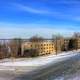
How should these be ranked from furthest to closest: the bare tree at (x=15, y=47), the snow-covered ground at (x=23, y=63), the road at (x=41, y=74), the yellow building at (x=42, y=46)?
the yellow building at (x=42, y=46), the bare tree at (x=15, y=47), the snow-covered ground at (x=23, y=63), the road at (x=41, y=74)

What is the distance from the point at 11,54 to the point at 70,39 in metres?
8.59

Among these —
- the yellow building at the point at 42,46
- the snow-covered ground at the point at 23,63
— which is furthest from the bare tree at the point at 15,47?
the snow-covered ground at the point at 23,63

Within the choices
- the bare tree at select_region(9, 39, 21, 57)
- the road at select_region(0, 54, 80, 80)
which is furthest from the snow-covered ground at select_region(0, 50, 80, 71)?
the road at select_region(0, 54, 80, 80)

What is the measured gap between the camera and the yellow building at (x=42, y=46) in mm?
18072

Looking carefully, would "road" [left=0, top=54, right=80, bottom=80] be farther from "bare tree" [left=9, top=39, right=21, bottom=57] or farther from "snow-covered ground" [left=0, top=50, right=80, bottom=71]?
"bare tree" [left=9, top=39, right=21, bottom=57]

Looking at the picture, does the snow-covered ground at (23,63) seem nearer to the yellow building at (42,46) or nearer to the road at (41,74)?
the road at (41,74)

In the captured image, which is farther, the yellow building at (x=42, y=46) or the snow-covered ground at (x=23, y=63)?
the yellow building at (x=42, y=46)

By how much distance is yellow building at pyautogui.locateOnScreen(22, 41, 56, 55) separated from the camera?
711 inches

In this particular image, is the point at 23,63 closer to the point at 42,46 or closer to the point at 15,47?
the point at 15,47

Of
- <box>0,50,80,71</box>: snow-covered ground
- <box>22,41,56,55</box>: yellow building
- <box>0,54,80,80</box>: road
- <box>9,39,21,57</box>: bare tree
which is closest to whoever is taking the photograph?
<box>0,54,80,80</box>: road

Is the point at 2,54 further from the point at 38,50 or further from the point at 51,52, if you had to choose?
Answer: the point at 51,52

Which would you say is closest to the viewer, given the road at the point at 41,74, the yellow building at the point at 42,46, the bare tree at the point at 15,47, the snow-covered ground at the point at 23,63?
the road at the point at 41,74

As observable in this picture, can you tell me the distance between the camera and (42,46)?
19.1 meters

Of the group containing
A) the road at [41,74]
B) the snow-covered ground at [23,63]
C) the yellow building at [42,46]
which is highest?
the yellow building at [42,46]
